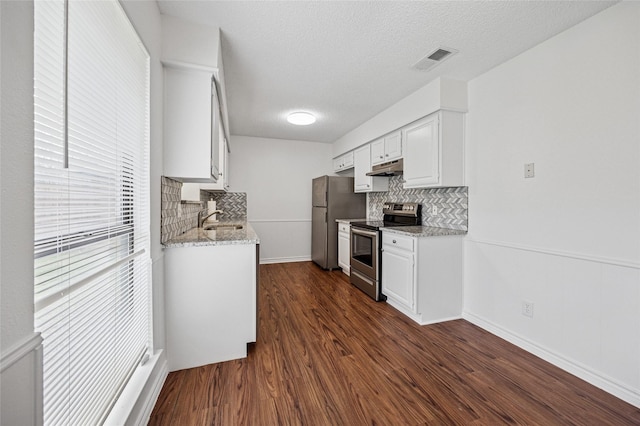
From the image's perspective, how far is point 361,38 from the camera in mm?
2006

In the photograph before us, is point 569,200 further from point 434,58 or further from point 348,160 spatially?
point 348,160

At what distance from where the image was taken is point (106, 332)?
1.12 meters

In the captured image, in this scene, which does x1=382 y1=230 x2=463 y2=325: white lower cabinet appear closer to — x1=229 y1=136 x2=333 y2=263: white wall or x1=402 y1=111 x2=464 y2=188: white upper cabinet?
x1=402 y1=111 x2=464 y2=188: white upper cabinet

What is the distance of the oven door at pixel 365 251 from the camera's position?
3.17 m

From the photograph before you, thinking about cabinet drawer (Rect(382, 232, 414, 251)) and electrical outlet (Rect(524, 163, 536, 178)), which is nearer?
electrical outlet (Rect(524, 163, 536, 178))

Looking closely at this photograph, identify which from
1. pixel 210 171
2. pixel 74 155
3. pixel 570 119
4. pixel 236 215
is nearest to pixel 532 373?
pixel 570 119

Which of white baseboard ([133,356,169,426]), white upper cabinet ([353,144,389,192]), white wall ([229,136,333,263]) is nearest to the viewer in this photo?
white baseboard ([133,356,169,426])

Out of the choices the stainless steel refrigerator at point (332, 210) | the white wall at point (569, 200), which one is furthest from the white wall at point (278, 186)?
the white wall at point (569, 200)

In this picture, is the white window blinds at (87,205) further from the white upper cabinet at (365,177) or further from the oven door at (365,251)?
the white upper cabinet at (365,177)

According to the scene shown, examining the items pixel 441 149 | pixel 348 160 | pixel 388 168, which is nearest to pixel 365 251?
pixel 388 168

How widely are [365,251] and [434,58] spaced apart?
2.24 m

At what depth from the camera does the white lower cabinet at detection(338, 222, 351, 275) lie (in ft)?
13.6

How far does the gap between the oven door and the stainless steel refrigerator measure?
811mm

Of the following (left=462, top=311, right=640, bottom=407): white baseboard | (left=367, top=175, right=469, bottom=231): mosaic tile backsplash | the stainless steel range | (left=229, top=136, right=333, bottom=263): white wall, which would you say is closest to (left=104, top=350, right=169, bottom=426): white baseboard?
the stainless steel range
